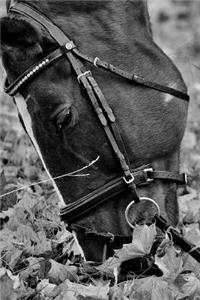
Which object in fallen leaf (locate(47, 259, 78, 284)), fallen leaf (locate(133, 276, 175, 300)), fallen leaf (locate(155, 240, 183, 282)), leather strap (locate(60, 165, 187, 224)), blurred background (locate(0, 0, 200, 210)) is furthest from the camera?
blurred background (locate(0, 0, 200, 210))

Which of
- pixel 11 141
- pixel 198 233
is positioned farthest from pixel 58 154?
pixel 11 141

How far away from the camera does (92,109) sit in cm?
340

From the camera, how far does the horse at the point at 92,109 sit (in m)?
3.39

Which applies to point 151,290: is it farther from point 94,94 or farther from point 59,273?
point 94,94

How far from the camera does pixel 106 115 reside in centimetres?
339

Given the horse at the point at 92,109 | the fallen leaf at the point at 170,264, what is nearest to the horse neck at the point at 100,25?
the horse at the point at 92,109

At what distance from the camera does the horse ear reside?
334 centimetres

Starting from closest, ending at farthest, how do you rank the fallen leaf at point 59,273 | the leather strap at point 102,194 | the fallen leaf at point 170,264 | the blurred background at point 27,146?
1. the fallen leaf at point 170,264
2. the fallen leaf at point 59,273
3. the leather strap at point 102,194
4. the blurred background at point 27,146

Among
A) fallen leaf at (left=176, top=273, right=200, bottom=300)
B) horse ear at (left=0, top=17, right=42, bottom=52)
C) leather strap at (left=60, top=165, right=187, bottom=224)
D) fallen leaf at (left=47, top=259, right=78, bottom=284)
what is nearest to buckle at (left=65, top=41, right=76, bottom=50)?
horse ear at (left=0, top=17, right=42, bottom=52)

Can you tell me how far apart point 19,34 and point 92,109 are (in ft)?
1.77

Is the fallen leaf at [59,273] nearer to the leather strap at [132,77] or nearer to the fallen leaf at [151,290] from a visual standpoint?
the fallen leaf at [151,290]

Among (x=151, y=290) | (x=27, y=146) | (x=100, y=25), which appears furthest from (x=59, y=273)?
(x=27, y=146)

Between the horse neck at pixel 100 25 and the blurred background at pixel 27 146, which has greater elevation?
the horse neck at pixel 100 25

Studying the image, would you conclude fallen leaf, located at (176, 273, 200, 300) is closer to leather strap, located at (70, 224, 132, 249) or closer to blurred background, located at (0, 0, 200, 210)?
leather strap, located at (70, 224, 132, 249)
